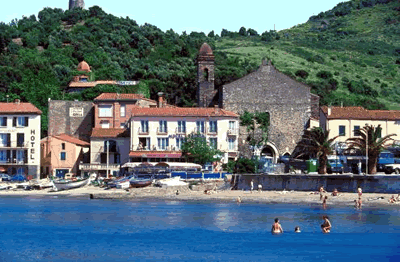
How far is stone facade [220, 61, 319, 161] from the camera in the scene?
94.8 m

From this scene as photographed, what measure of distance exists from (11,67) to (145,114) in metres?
36.6

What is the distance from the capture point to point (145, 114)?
9088 centimetres

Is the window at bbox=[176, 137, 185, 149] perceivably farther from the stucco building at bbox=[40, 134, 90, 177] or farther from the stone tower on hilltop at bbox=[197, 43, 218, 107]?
the stucco building at bbox=[40, 134, 90, 177]

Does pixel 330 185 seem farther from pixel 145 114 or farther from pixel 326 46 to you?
pixel 326 46

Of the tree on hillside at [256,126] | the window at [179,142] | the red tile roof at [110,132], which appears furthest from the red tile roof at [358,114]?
the red tile roof at [110,132]

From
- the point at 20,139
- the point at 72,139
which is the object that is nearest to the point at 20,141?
the point at 20,139

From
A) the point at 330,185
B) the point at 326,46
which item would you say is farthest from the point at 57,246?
the point at 326,46

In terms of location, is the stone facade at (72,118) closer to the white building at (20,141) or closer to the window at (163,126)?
the white building at (20,141)

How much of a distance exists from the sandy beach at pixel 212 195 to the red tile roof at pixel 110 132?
736 cm

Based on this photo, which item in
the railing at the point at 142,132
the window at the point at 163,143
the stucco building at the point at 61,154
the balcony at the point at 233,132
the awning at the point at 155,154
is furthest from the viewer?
the stucco building at the point at 61,154

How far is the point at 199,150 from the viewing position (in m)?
88.2

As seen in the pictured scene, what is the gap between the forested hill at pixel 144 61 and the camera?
11544cm

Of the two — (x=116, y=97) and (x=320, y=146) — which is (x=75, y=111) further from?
(x=320, y=146)

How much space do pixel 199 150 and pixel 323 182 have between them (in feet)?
51.2
